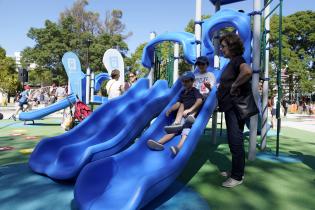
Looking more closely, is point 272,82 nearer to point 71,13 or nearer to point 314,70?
point 314,70

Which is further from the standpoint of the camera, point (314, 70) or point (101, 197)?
point (314, 70)

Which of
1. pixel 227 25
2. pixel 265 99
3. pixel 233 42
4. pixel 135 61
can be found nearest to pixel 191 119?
pixel 233 42

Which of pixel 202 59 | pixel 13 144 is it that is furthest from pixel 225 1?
pixel 13 144

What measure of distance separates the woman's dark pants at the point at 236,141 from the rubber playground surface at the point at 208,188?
0.24 meters

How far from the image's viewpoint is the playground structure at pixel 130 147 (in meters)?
3.66

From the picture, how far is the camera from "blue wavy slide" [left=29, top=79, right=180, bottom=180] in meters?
4.90

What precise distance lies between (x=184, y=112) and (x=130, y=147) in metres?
1.13

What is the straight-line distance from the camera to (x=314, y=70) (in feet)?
136

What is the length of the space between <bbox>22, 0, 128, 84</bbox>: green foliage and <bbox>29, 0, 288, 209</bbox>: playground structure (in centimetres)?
3747

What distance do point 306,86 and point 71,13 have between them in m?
33.9

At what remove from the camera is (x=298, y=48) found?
143 ft

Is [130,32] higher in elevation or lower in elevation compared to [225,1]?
higher

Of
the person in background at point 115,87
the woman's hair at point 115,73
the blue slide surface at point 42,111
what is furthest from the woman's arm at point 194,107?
the blue slide surface at point 42,111

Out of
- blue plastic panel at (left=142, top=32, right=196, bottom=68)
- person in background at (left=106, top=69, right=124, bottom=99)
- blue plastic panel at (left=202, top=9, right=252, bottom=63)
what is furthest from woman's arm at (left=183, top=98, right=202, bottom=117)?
person in background at (left=106, top=69, right=124, bottom=99)
